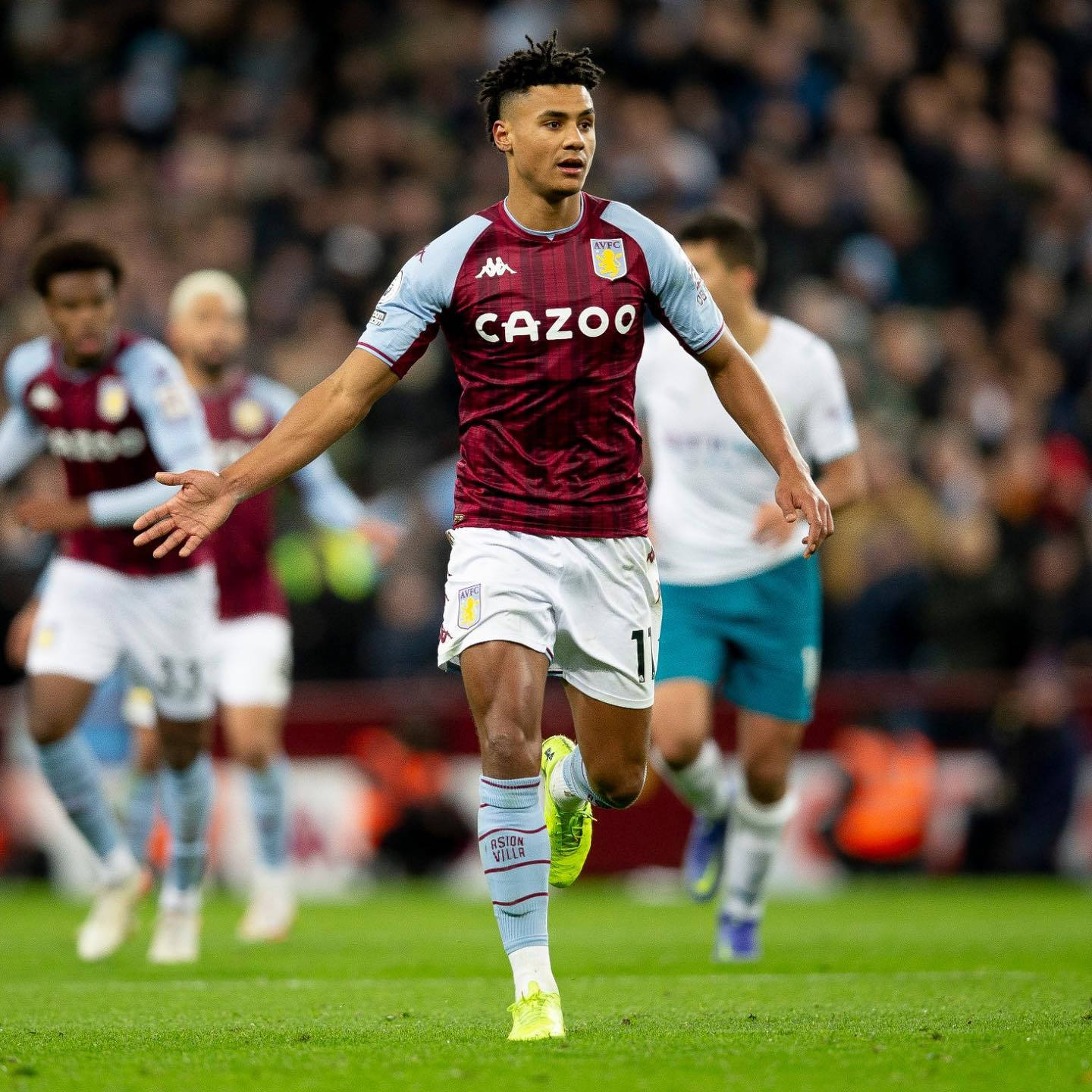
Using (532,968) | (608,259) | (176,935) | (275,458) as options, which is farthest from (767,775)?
(275,458)

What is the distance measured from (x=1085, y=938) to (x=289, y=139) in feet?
40.9

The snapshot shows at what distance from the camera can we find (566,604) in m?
5.91

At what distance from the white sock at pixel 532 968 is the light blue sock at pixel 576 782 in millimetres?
711

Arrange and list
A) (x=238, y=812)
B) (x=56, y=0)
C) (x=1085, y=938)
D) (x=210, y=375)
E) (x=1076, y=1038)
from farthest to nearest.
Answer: (x=56, y=0) → (x=238, y=812) → (x=210, y=375) → (x=1085, y=938) → (x=1076, y=1038)

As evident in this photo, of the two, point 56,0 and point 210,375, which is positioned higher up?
point 56,0

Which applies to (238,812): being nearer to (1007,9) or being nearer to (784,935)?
(784,935)

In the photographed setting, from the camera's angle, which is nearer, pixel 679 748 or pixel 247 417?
pixel 679 748

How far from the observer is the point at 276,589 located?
421 inches

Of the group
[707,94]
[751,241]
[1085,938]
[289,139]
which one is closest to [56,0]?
[289,139]

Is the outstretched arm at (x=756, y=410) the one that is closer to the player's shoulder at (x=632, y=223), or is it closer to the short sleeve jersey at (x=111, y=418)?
the player's shoulder at (x=632, y=223)

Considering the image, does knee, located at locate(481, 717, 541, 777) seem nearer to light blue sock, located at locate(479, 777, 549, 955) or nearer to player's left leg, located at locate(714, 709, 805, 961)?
light blue sock, located at locate(479, 777, 549, 955)

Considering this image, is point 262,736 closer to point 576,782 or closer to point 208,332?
point 208,332

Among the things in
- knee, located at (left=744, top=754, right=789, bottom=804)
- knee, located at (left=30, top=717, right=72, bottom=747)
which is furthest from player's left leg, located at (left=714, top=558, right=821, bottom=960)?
knee, located at (left=30, top=717, right=72, bottom=747)

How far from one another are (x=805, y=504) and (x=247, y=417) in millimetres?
5123
